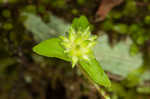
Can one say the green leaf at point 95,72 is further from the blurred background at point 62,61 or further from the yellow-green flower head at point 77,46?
the blurred background at point 62,61

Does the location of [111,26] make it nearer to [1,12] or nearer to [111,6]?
[111,6]

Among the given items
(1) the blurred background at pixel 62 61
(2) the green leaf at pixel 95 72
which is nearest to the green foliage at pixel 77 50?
(2) the green leaf at pixel 95 72

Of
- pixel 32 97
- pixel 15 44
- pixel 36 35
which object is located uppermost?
pixel 36 35

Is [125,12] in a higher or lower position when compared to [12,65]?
higher

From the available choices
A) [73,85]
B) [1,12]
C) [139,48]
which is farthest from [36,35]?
[139,48]

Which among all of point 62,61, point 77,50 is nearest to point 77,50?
point 77,50

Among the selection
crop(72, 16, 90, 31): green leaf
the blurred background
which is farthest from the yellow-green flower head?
the blurred background
